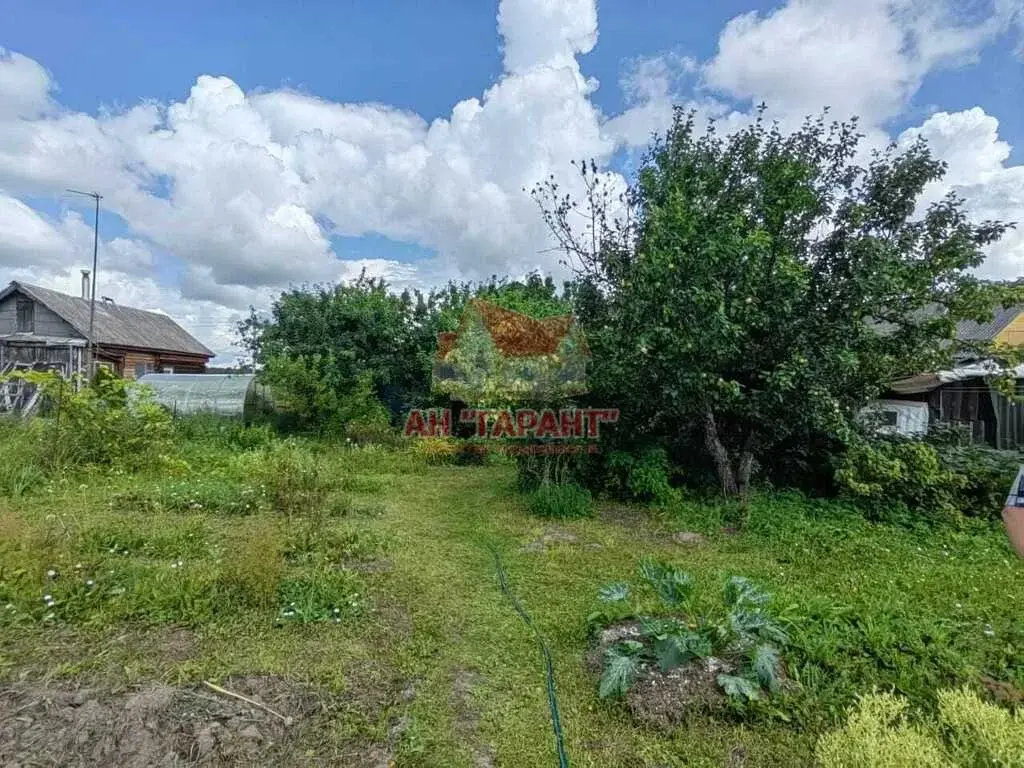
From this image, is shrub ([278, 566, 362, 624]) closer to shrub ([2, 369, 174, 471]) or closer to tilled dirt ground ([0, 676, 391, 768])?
tilled dirt ground ([0, 676, 391, 768])

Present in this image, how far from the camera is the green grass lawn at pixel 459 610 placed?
2072mm

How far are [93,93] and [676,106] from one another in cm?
719

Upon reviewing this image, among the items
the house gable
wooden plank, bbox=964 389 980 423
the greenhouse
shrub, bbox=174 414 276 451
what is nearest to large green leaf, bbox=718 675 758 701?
shrub, bbox=174 414 276 451

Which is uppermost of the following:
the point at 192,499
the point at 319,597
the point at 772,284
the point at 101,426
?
the point at 772,284

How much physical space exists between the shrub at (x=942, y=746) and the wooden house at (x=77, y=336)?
14.9 metres

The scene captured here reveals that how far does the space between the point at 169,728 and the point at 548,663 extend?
158 centimetres

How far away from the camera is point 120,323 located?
18391 mm

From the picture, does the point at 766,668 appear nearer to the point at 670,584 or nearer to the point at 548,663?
the point at 670,584

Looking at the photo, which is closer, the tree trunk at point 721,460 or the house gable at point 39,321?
the tree trunk at point 721,460

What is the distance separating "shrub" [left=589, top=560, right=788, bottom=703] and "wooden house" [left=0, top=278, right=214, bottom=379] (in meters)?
14.0

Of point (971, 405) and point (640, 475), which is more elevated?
point (971, 405)

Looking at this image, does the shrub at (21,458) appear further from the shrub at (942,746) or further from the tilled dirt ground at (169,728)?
the shrub at (942,746)

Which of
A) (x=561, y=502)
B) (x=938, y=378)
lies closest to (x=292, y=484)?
(x=561, y=502)

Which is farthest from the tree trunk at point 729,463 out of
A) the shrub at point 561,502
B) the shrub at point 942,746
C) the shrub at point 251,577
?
the shrub at point 251,577
